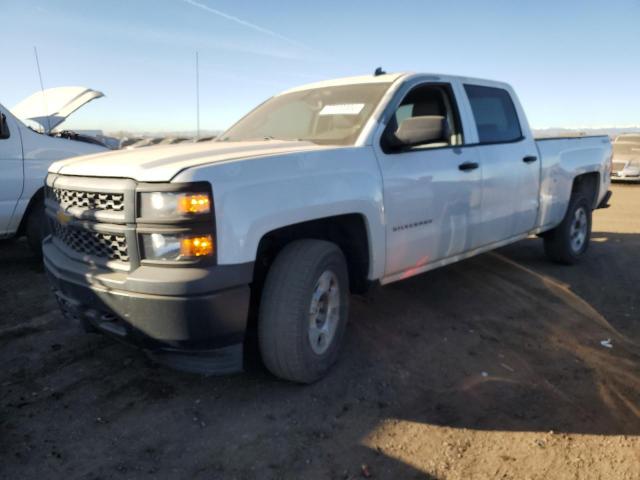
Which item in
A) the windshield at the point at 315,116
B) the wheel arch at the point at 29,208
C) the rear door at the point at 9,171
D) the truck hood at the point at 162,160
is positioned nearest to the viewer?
the truck hood at the point at 162,160

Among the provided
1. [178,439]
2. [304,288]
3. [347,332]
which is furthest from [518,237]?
[178,439]

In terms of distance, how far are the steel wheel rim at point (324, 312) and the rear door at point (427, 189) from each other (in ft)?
1.52

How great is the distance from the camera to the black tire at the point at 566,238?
5840mm

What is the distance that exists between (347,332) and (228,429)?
143cm

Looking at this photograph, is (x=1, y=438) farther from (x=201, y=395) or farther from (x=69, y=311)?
(x=201, y=395)

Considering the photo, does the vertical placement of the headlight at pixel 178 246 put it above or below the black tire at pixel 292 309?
above

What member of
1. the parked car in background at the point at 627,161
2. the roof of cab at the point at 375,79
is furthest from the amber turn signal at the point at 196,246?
the parked car in background at the point at 627,161

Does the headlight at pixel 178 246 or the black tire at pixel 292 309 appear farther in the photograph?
the black tire at pixel 292 309

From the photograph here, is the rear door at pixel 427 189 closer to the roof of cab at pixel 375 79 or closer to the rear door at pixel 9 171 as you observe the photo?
the roof of cab at pixel 375 79

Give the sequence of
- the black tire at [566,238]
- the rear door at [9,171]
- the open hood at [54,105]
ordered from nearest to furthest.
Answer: the rear door at [9,171]
the black tire at [566,238]
the open hood at [54,105]

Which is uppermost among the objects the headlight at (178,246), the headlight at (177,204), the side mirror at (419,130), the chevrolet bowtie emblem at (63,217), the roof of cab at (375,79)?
the roof of cab at (375,79)

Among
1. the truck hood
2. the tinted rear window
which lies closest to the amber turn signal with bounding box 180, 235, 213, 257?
the truck hood

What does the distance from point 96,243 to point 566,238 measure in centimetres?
496

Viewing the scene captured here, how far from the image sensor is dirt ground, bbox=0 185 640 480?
2424 millimetres
